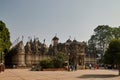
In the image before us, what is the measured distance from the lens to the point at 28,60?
6506cm

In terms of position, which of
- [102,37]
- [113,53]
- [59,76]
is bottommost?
[59,76]

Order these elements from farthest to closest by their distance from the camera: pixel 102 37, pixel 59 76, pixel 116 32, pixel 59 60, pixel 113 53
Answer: pixel 102 37 < pixel 116 32 < pixel 59 60 < pixel 113 53 < pixel 59 76

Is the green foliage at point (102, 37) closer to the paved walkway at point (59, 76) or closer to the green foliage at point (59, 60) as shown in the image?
the green foliage at point (59, 60)

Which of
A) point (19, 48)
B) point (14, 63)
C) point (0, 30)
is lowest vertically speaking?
point (14, 63)

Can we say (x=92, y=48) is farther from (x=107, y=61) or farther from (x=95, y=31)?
(x=107, y=61)

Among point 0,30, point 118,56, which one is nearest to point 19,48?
point 0,30

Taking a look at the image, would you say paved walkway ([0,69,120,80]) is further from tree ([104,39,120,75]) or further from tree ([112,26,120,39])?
tree ([112,26,120,39])

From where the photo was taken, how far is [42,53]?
71875mm

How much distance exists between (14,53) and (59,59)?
21739mm

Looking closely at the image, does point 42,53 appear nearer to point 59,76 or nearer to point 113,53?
point 113,53

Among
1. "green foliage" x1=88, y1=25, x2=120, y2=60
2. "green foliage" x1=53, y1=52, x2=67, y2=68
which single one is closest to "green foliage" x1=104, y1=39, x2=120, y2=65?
"green foliage" x1=53, y1=52, x2=67, y2=68

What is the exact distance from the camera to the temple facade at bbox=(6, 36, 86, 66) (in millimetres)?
64625

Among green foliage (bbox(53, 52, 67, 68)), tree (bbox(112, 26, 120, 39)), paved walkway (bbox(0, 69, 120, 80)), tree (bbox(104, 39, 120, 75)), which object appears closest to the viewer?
paved walkway (bbox(0, 69, 120, 80))

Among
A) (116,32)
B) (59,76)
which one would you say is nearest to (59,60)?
(59,76)
